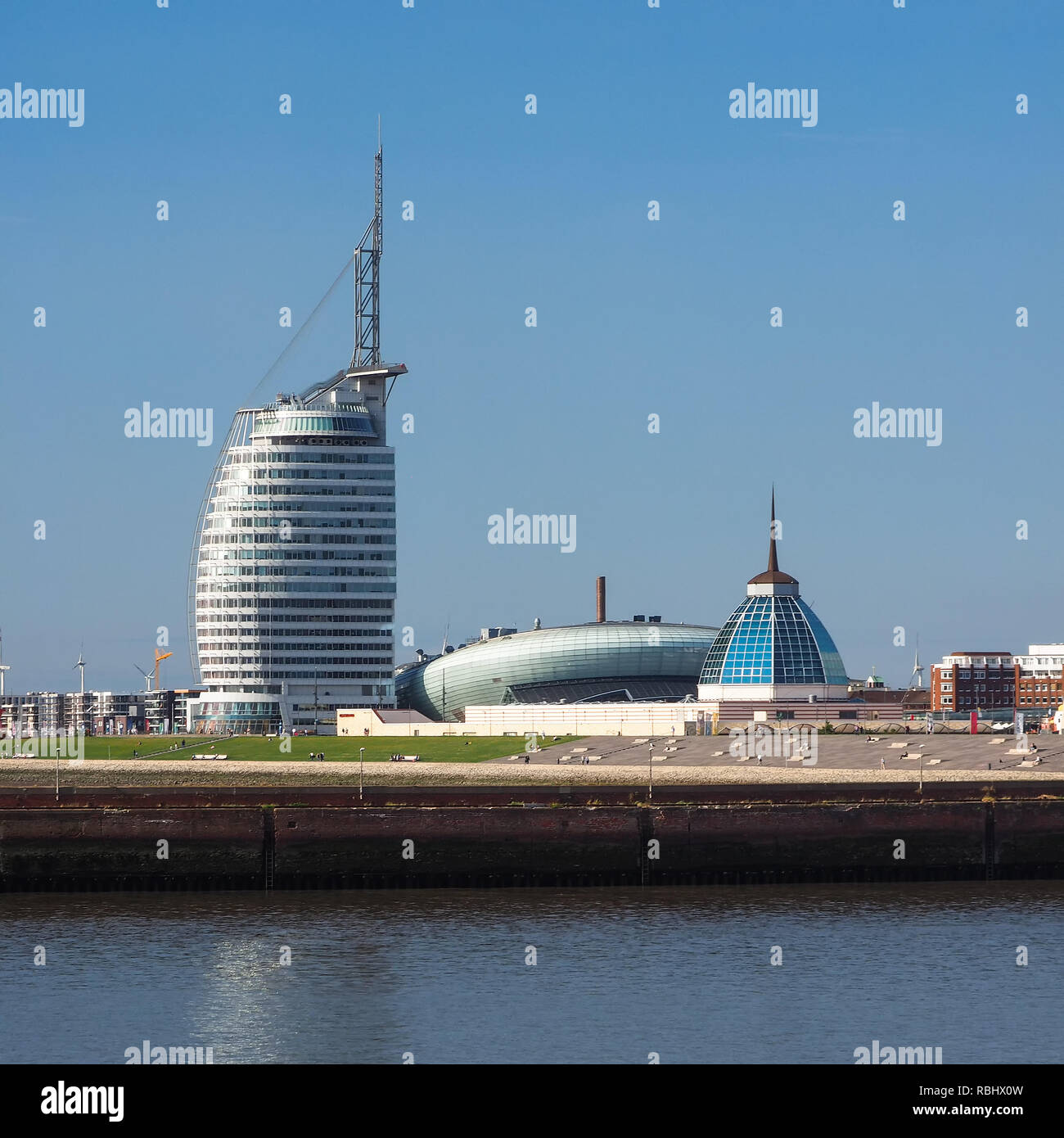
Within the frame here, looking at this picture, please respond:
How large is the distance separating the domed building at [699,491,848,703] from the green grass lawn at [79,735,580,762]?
30044mm

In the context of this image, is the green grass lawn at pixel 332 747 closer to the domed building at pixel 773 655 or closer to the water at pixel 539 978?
the domed building at pixel 773 655

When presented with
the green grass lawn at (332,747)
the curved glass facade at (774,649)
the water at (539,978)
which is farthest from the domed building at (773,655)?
the water at (539,978)

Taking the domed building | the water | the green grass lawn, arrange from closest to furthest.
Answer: the water → the green grass lawn → the domed building

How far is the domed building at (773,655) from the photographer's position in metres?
189

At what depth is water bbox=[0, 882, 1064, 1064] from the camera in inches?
1813

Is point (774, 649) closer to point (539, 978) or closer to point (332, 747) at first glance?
point (332, 747)

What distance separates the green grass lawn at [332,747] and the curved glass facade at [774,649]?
1212 inches

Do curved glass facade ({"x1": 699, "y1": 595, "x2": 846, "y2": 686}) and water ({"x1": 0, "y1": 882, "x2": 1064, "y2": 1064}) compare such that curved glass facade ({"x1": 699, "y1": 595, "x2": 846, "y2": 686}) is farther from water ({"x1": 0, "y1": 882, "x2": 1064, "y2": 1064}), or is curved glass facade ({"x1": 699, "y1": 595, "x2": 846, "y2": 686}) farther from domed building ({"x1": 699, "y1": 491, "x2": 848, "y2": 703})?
water ({"x1": 0, "y1": 882, "x2": 1064, "y2": 1064})

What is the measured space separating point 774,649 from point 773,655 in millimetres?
678

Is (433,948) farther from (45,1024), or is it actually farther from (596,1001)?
(45,1024)

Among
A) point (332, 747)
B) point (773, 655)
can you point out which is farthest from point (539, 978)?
point (773, 655)

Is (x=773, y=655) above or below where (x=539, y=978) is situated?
above

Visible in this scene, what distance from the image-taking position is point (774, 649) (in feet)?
624

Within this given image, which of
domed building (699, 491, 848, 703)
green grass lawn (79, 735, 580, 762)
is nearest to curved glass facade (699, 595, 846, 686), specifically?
domed building (699, 491, 848, 703)
